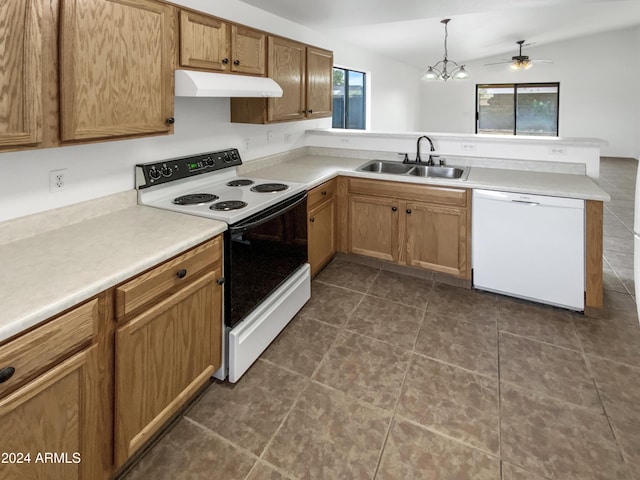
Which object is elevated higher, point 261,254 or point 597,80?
point 597,80

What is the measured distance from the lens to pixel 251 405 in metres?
1.89

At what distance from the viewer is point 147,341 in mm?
1472

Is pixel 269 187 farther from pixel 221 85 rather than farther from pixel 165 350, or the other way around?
pixel 165 350

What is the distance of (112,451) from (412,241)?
2460mm

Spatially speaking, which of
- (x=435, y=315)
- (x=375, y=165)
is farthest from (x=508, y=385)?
(x=375, y=165)

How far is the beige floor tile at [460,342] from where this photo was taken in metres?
2.21

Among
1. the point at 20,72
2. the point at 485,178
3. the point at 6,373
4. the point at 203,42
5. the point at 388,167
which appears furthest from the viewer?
the point at 388,167

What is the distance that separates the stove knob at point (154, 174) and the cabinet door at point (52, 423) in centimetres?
118

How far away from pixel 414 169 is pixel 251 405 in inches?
99.5

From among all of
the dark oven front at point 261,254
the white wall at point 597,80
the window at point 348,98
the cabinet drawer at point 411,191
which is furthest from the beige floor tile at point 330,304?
the white wall at point 597,80

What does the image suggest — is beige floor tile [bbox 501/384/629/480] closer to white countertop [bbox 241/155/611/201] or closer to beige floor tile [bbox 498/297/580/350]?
beige floor tile [bbox 498/297/580/350]

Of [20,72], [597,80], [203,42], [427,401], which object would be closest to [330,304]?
[427,401]

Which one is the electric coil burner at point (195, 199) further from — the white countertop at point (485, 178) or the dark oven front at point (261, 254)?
the white countertop at point (485, 178)

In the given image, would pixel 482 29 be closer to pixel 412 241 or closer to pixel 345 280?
pixel 412 241
